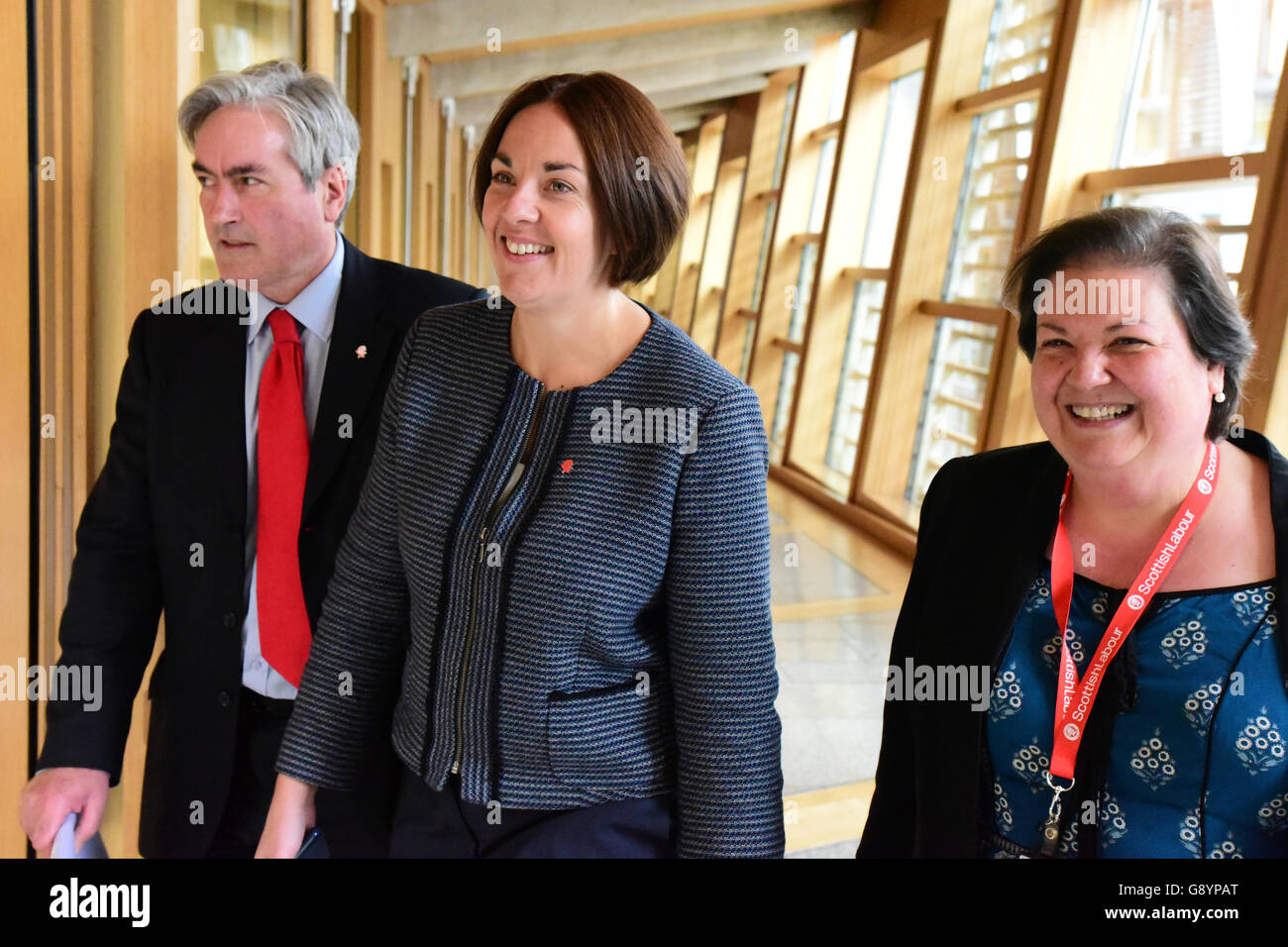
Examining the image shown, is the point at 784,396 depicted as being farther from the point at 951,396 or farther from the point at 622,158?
the point at 622,158

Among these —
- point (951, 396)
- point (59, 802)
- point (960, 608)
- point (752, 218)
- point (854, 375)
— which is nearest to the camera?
point (960, 608)

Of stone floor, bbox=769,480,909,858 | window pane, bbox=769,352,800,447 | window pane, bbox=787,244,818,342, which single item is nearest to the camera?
stone floor, bbox=769,480,909,858

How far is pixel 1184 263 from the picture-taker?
1467mm

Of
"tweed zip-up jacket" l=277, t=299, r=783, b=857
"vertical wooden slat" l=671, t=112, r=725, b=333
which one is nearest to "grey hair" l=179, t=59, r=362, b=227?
"tweed zip-up jacket" l=277, t=299, r=783, b=857

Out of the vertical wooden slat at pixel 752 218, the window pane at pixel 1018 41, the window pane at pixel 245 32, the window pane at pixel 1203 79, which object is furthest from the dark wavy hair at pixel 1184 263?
the vertical wooden slat at pixel 752 218

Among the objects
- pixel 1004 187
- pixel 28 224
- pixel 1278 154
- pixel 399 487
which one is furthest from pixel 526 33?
pixel 399 487

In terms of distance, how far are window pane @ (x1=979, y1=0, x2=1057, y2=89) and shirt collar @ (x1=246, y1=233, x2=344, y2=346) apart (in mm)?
5850

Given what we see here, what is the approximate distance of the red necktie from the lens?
1.78 metres

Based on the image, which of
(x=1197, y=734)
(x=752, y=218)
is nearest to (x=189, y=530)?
(x=1197, y=734)

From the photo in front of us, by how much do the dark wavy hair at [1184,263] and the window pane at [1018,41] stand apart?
5.68m

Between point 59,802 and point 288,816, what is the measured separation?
0.46 m

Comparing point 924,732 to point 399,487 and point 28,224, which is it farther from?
point 28,224

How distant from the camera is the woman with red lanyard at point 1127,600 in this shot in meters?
1.41

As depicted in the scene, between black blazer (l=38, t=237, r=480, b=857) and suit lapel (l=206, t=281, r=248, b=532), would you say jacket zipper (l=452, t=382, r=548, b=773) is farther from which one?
suit lapel (l=206, t=281, r=248, b=532)
